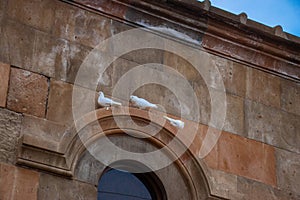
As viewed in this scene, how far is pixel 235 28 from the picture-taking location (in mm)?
13359

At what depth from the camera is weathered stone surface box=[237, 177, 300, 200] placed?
12.6 meters

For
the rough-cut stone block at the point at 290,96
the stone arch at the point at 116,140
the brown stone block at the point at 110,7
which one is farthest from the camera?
the rough-cut stone block at the point at 290,96

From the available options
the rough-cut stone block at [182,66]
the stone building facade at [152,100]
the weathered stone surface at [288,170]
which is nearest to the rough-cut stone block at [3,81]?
the stone building facade at [152,100]

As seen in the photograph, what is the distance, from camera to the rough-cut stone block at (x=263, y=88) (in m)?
13.4

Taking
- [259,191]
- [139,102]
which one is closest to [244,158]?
[259,191]

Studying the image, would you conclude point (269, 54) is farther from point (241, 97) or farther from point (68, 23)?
point (68, 23)

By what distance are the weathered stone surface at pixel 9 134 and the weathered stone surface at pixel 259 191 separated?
9.60 feet

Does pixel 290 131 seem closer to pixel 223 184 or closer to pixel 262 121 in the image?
pixel 262 121

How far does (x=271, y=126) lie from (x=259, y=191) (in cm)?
102

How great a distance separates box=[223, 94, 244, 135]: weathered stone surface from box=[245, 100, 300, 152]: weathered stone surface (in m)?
0.08

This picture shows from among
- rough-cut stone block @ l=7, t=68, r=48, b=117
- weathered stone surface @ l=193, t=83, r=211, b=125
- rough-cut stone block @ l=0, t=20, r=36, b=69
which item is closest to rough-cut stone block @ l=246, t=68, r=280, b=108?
weathered stone surface @ l=193, t=83, r=211, b=125

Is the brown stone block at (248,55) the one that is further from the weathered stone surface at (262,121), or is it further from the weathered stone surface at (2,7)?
the weathered stone surface at (2,7)

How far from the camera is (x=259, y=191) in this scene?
41.7 ft

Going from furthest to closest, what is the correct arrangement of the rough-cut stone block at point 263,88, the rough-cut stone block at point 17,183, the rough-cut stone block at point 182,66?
the rough-cut stone block at point 263,88
the rough-cut stone block at point 182,66
the rough-cut stone block at point 17,183
